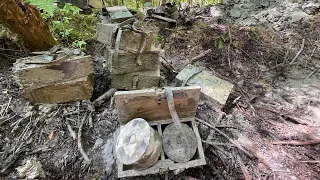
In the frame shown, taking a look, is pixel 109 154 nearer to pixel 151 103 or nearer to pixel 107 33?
pixel 151 103

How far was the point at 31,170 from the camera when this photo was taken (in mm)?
2201

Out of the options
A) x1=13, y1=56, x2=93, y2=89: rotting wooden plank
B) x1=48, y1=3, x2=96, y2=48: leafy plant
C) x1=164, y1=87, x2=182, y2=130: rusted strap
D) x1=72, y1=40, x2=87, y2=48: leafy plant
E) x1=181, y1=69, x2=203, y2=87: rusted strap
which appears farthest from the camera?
x1=48, y1=3, x2=96, y2=48: leafy plant

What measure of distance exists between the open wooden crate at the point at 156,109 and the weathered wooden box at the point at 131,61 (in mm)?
810

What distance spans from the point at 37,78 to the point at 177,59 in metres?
2.56

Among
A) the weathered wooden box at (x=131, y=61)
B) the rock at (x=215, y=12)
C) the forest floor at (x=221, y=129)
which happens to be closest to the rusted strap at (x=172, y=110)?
the forest floor at (x=221, y=129)

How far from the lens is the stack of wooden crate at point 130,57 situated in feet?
8.77

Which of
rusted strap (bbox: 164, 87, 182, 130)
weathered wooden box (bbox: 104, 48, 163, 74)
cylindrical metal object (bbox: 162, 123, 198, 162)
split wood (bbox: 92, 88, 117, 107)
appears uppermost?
weathered wooden box (bbox: 104, 48, 163, 74)

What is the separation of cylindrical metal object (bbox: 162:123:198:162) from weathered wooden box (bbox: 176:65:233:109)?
→ 3.12 feet

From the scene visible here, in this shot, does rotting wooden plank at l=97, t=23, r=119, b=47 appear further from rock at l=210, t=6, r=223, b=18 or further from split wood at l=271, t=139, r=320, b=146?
rock at l=210, t=6, r=223, b=18

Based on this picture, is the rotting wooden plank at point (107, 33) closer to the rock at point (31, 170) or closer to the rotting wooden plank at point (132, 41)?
the rotting wooden plank at point (132, 41)

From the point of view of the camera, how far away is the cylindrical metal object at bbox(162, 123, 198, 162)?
2236mm

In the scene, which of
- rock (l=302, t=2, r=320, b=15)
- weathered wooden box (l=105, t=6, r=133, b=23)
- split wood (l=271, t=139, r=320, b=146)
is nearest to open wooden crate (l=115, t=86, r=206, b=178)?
split wood (l=271, t=139, r=320, b=146)

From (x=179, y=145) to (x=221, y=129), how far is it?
78 cm

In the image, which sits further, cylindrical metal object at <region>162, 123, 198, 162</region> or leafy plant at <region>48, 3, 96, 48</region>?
leafy plant at <region>48, 3, 96, 48</region>
